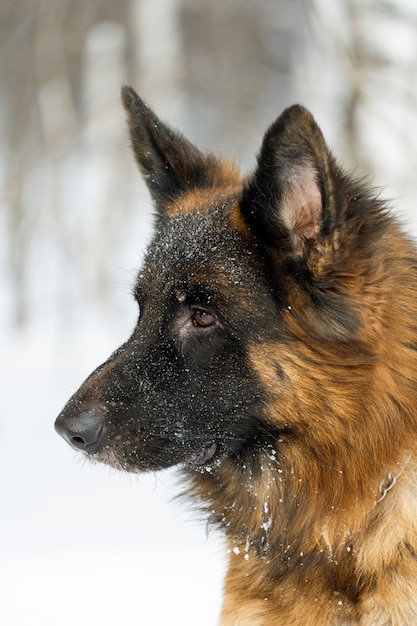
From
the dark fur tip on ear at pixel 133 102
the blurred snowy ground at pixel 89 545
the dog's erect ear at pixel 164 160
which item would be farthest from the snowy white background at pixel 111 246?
the dark fur tip on ear at pixel 133 102

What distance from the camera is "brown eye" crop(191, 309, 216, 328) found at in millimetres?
3158

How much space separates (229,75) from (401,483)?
12774 millimetres

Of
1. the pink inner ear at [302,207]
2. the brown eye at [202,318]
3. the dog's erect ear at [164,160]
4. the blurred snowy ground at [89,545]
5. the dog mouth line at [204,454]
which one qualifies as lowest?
the blurred snowy ground at [89,545]

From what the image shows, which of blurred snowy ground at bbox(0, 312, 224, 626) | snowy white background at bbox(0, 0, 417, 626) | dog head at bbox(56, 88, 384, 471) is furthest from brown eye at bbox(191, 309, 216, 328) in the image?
snowy white background at bbox(0, 0, 417, 626)

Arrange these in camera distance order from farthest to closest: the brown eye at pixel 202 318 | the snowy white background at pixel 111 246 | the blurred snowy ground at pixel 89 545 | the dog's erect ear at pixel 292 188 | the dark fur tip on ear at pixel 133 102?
the snowy white background at pixel 111 246 < the blurred snowy ground at pixel 89 545 < the dark fur tip on ear at pixel 133 102 < the brown eye at pixel 202 318 < the dog's erect ear at pixel 292 188

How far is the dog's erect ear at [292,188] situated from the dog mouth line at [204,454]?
0.81 m

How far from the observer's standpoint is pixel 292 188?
294 cm

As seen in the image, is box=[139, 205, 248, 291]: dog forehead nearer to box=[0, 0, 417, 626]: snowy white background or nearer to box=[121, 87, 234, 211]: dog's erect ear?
box=[121, 87, 234, 211]: dog's erect ear

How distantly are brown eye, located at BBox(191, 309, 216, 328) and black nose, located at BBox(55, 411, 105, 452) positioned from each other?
507 mm

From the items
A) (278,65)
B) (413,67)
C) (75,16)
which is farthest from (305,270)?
(278,65)

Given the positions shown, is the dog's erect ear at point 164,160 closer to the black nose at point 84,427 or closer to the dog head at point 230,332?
the dog head at point 230,332

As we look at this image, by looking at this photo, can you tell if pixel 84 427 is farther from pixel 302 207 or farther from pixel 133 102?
pixel 133 102

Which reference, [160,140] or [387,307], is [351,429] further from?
[160,140]

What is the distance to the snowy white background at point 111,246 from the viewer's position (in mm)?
4984
